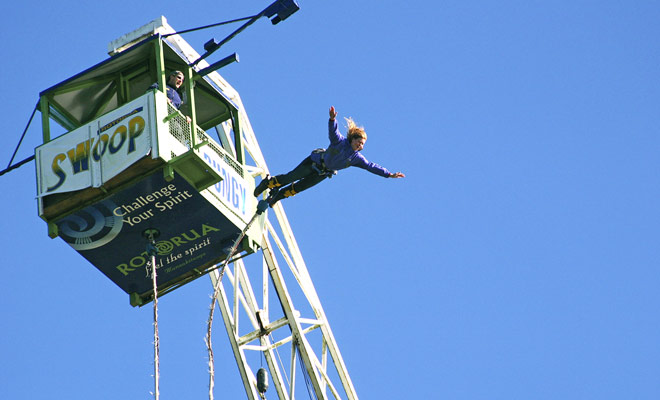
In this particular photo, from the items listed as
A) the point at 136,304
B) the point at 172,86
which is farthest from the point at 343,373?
the point at 172,86

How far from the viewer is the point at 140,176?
19.8 metres

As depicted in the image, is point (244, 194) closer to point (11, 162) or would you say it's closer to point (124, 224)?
point (124, 224)

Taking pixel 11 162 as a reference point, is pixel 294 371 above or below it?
below

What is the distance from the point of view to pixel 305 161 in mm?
21859

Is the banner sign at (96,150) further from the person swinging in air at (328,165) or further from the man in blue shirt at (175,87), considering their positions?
the person swinging in air at (328,165)

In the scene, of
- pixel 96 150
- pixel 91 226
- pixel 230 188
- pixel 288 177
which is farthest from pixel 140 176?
pixel 288 177

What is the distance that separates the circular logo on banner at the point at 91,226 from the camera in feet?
66.3

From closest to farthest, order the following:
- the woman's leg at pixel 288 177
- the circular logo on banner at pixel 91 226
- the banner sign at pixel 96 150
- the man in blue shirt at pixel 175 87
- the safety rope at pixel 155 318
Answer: the safety rope at pixel 155 318
the banner sign at pixel 96 150
the circular logo on banner at pixel 91 226
the man in blue shirt at pixel 175 87
the woman's leg at pixel 288 177

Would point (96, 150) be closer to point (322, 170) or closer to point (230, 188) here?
point (230, 188)

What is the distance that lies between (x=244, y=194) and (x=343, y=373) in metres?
4.71

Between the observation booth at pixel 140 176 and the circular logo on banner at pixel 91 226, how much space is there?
0.01 meters

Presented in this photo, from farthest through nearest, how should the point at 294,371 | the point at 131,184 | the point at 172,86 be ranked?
the point at 294,371 → the point at 172,86 → the point at 131,184

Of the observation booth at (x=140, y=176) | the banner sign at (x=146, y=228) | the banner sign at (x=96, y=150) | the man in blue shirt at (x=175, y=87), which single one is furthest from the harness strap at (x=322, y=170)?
the banner sign at (x=96, y=150)

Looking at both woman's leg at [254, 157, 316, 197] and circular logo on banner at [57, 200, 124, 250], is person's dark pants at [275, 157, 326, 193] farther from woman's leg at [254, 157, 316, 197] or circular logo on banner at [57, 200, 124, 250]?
circular logo on banner at [57, 200, 124, 250]
